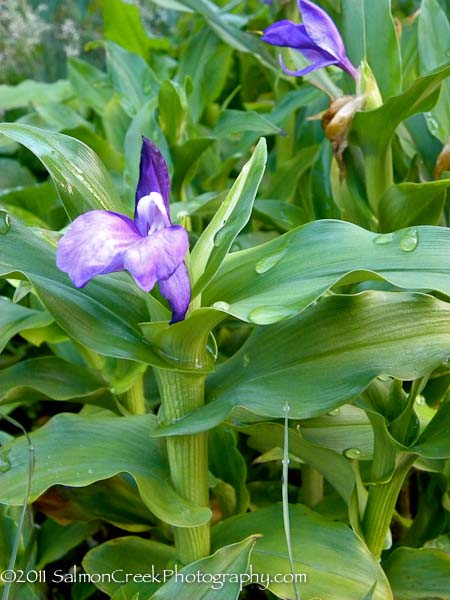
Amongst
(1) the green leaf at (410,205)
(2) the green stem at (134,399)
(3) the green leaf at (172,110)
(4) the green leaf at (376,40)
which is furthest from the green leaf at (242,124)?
(2) the green stem at (134,399)

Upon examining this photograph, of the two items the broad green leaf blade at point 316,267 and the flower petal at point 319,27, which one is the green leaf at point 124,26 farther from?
the broad green leaf blade at point 316,267

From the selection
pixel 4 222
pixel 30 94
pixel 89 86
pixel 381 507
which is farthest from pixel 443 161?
pixel 30 94

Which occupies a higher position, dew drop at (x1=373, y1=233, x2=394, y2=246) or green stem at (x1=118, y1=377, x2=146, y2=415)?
dew drop at (x1=373, y1=233, x2=394, y2=246)

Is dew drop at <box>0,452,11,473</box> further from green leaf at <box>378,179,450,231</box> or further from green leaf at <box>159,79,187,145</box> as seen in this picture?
green leaf at <box>159,79,187,145</box>

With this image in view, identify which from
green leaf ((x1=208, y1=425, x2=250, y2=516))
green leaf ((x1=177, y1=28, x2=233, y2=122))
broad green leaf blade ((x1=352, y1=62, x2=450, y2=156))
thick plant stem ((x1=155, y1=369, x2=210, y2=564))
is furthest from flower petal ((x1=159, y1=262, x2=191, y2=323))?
green leaf ((x1=177, y1=28, x2=233, y2=122))

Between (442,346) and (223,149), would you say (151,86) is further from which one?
(442,346)

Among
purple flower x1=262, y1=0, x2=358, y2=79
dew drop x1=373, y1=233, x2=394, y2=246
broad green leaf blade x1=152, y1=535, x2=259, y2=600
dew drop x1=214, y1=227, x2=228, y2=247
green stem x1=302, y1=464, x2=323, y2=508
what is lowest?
green stem x1=302, y1=464, x2=323, y2=508

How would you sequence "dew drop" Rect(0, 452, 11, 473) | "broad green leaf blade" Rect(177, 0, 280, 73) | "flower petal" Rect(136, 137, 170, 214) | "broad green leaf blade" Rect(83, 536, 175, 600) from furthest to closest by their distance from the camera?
1. "broad green leaf blade" Rect(177, 0, 280, 73)
2. "broad green leaf blade" Rect(83, 536, 175, 600)
3. "dew drop" Rect(0, 452, 11, 473)
4. "flower petal" Rect(136, 137, 170, 214)
